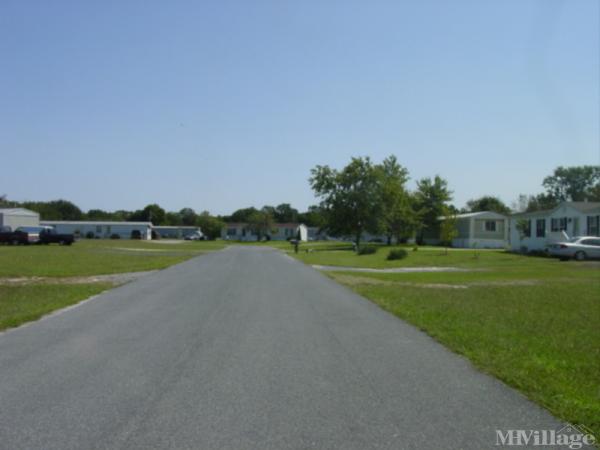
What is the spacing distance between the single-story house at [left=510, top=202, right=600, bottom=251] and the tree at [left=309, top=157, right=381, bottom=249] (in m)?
22.4

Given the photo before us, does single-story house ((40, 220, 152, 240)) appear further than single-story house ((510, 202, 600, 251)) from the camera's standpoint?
Yes

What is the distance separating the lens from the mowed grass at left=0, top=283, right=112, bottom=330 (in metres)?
11.4

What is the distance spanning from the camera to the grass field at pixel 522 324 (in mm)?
6482

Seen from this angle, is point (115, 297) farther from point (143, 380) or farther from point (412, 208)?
point (412, 208)

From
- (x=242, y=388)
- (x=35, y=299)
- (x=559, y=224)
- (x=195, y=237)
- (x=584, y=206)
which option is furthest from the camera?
(x=195, y=237)

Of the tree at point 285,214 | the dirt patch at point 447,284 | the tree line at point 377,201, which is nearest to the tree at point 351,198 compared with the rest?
the tree line at point 377,201

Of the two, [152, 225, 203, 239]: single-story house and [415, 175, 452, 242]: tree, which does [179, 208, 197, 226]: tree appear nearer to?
[152, 225, 203, 239]: single-story house

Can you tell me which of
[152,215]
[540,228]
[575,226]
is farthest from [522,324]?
[152,215]

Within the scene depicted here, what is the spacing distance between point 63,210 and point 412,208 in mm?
108239

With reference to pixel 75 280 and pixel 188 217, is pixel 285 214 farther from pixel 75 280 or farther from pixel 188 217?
pixel 75 280

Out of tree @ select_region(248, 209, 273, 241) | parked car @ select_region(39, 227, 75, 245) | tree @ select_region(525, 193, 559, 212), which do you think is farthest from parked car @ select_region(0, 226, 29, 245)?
tree @ select_region(525, 193, 559, 212)

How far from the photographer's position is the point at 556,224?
40031mm

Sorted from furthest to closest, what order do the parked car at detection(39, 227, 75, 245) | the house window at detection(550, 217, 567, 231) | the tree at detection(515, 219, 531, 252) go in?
the parked car at detection(39, 227, 75, 245)
the tree at detection(515, 219, 531, 252)
the house window at detection(550, 217, 567, 231)

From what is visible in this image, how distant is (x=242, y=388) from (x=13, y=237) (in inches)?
2102
